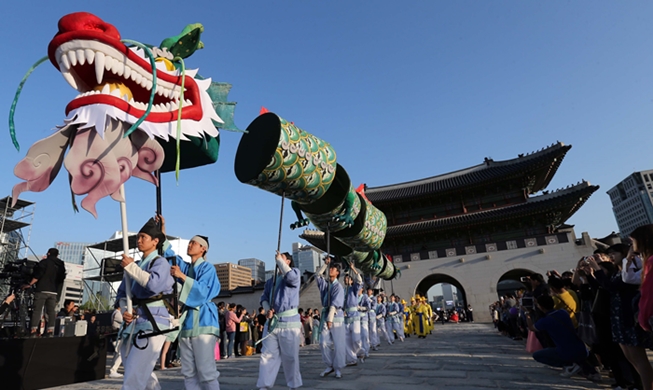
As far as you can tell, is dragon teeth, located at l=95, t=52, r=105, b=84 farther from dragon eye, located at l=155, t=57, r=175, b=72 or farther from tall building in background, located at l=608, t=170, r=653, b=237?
tall building in background, located at l=608, t=170, r=653, b=237

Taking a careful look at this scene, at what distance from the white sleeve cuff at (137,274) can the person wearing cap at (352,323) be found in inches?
183

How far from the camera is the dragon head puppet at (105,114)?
9.42 feet

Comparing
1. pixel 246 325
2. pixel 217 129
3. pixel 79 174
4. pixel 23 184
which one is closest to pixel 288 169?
pixel 217 129

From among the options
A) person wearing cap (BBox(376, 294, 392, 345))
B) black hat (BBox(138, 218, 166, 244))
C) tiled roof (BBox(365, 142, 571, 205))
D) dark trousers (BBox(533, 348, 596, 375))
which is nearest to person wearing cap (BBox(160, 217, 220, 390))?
black hat (BBox(138, 218, 166, 244))

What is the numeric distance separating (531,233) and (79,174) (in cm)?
2455

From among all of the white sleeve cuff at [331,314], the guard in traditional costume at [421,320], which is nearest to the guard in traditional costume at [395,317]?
the guard in traditional costume at [421,320]

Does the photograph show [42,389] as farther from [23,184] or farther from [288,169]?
[288,169]

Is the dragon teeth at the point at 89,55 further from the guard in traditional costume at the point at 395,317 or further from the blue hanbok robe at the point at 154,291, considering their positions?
the guard in traditional costume at the point at 395,317

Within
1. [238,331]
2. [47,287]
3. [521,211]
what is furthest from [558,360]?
[521,211]

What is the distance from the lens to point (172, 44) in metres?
3.81

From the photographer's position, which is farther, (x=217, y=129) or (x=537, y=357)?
(x=537, y=357)

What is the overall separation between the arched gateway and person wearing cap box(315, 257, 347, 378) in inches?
706

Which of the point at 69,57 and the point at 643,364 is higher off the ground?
the point at 69,57

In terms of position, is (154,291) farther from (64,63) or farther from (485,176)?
(485,176)
